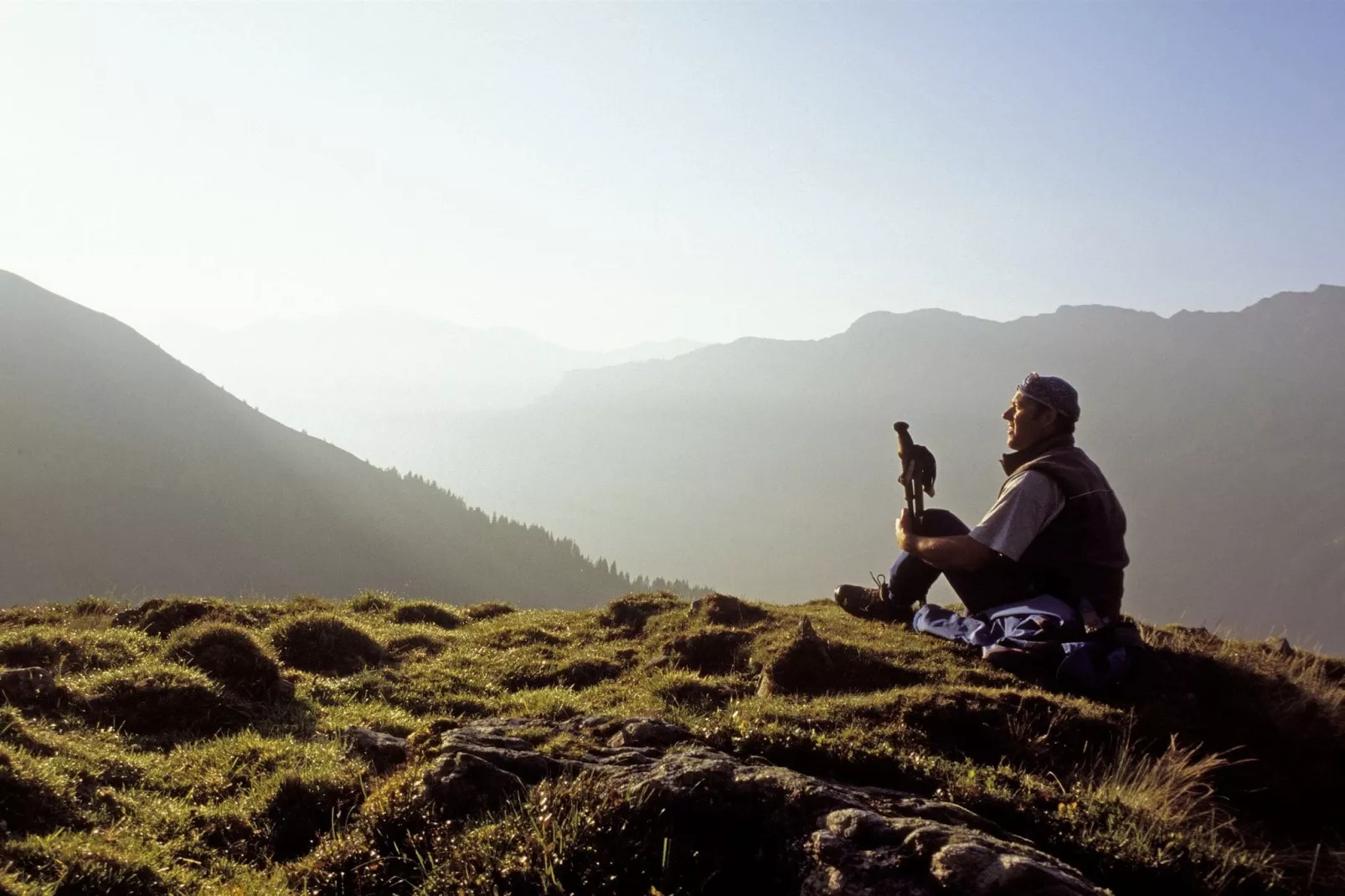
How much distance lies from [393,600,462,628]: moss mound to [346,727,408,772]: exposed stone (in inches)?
324

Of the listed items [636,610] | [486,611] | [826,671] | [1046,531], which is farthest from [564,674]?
[1046,531]

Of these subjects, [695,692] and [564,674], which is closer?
[695,692]

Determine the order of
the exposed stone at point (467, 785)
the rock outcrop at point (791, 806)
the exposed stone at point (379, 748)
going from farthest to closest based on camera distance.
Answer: the exposed stone at point (379, 748)
the exposed stone at point (467, 785)
the rock outcrop at point (791, 806)

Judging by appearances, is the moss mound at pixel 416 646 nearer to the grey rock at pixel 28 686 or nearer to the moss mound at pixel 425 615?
the moss mound at pixel 425 615

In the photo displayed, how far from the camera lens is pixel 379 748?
711 cm

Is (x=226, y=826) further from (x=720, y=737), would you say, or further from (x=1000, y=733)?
(x=1000, y=733)

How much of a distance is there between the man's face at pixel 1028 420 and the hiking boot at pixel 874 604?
337 centimetres

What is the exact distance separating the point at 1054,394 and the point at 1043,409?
0.20 meters

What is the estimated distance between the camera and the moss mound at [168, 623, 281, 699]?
9648 millimetres

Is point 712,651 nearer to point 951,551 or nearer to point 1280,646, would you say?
point 951,551

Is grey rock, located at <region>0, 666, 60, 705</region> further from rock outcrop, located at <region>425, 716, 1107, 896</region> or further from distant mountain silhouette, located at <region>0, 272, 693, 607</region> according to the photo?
distant mountain silhouette, located at <region>0, 272, 693, 607</region>

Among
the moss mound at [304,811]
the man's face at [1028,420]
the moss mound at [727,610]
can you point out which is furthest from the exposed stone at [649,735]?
the moss mound at [727,610]

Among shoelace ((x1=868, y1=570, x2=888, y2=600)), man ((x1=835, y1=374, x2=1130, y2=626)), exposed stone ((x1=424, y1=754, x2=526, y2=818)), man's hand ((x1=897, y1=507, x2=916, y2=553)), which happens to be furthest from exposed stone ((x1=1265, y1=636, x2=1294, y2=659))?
exposed stone ((x1=424, y1=754, x2=526, y2=818))

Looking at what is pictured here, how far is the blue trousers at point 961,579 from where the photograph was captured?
8.99 m
